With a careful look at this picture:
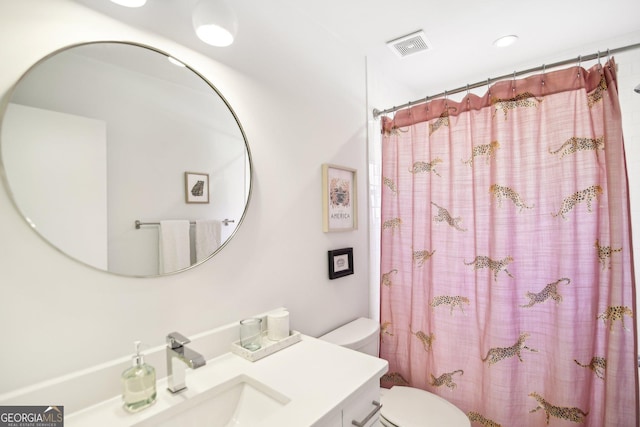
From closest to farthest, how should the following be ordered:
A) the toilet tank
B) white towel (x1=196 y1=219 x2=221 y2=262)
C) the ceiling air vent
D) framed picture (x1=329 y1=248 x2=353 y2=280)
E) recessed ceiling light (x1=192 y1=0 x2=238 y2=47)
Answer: recessed ceiling light (x1=192 y1=0 x2=238 y2=47) < white towel (x1=196 y1=219 x2=221 y2=262) < the toilet tank < framed picture (x1=329 y1=248 x2=353 y2=280) < the ceiling air vent

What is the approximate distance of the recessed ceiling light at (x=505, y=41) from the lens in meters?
1.83

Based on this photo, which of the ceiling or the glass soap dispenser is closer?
the glass soap dispenser

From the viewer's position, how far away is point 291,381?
0.95 metres

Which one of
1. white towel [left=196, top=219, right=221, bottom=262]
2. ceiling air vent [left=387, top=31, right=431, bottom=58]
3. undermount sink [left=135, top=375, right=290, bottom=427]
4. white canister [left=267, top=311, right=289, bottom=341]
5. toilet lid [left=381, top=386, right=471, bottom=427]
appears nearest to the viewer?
undermount sink [left=135, top=375, right=290, bottom=427]

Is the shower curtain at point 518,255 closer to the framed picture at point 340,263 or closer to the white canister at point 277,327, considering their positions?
the framed picture at point 340,263

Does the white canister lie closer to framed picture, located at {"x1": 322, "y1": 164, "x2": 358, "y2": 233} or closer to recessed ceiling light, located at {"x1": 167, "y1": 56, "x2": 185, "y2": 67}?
framed picture, located at {"x1": 322, "y1": 164, "x2": 358, "y2": 233}

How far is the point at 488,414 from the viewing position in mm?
1523

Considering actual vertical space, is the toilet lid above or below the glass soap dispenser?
below

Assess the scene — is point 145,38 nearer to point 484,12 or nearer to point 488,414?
point 484,12

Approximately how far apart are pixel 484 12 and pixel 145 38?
5.52 ft

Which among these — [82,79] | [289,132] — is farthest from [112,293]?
[289,132]

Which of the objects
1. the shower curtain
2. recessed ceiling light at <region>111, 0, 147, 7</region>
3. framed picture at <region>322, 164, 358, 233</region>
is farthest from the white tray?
recessed ceiling light at <region>111, 0, 147, 7</region>

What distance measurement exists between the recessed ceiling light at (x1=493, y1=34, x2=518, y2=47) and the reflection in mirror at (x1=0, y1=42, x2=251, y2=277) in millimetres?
1790

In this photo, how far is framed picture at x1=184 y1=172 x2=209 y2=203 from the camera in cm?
105
